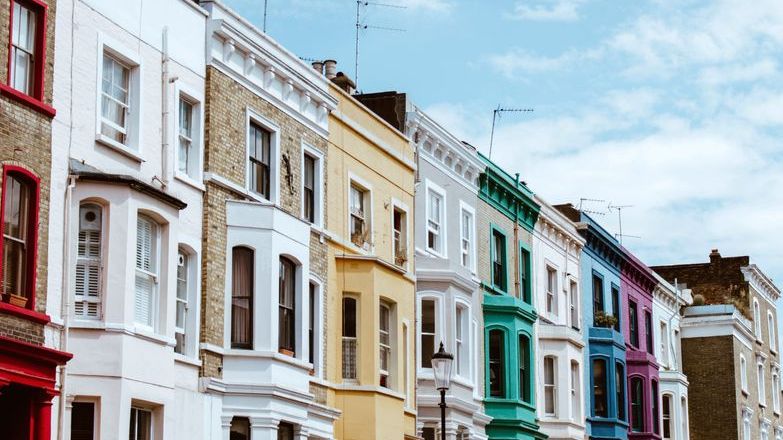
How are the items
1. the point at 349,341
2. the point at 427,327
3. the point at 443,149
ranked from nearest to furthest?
the point at 349,341, the point at 427,327, the point at 443,149

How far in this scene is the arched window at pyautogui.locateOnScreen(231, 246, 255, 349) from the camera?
32.1 meters

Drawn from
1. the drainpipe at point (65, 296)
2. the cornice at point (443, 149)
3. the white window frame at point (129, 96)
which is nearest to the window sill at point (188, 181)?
the white window frame at point (129, 96)

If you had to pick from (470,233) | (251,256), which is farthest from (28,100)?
(470,233)

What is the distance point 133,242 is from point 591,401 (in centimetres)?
2991

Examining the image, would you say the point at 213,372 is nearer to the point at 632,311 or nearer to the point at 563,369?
the point at 563,369

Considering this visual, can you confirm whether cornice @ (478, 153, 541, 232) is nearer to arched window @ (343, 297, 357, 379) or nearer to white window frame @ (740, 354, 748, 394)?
arched window @ (343, 297, 357, 379)

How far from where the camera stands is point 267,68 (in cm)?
3394

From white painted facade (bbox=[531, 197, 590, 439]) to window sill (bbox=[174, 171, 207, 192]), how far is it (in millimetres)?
20686

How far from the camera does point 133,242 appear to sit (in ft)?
88.9

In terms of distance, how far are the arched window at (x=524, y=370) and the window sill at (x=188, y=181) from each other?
18638 mm

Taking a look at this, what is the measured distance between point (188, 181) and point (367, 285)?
306 inches

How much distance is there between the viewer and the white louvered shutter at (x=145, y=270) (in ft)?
91.4

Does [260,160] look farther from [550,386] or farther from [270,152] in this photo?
[550,386]

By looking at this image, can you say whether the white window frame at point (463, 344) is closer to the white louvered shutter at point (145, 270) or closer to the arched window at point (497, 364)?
the arched window at point (497, 364)
